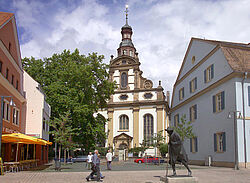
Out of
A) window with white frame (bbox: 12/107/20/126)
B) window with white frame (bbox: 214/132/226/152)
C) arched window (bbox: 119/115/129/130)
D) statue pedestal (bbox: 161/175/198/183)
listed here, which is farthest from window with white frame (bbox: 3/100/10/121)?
arched window (bbox: 119/115/129/130)

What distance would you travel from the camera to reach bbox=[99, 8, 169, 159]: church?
57.0m

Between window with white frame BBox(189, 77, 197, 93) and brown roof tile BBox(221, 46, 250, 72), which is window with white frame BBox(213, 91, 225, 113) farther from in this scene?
window with white frame BBox(189, 77, 197, 93)

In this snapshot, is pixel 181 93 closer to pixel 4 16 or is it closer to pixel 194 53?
pixel 194 53

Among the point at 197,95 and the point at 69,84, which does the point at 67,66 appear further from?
the point at 197,95

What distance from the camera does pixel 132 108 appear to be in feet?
192

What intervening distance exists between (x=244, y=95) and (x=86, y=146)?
2105 centimetres

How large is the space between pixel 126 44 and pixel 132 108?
577 inches

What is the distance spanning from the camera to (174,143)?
13.3 m

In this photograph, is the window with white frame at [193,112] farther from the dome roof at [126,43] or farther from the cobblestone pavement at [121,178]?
the dome roof at [126,43]

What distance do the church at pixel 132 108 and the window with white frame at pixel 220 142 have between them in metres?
30.2

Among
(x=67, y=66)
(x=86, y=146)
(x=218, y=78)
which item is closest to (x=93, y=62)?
(x=67, y=66)

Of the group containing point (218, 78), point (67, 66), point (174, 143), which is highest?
point (67, 66)

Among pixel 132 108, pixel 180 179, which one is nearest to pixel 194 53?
pixel 180 179

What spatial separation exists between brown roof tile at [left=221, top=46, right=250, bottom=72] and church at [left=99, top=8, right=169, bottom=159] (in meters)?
32.0
